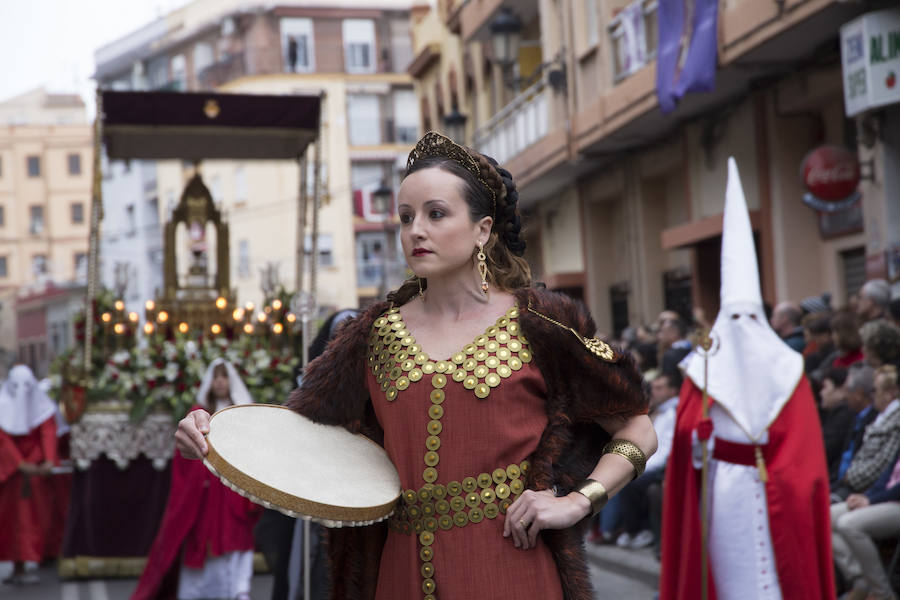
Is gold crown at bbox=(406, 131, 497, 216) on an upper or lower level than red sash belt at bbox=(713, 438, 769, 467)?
upper

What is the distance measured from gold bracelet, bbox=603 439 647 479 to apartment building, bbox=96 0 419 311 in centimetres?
4861

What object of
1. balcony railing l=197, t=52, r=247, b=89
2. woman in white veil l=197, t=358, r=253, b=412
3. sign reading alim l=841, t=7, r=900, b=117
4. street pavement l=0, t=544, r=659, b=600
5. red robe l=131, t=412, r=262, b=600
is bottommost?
street pavement l=0, t=544, r=659, b=600

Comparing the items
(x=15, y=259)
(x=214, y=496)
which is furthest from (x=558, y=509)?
(x=15, y=259)

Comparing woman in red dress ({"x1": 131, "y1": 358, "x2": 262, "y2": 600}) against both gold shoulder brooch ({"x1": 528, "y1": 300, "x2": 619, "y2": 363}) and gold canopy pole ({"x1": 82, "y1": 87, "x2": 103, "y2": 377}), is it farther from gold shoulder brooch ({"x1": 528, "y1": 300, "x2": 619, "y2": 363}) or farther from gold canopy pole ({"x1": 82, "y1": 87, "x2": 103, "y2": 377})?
gold shoulder brooch ({"x1": 528, "y1": 300, "x2": 619, "y2": 363})

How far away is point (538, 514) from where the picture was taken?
10.8ft

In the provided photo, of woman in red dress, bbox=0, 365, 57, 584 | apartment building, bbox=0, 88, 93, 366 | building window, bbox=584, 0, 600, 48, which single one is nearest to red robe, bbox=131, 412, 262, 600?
woman in red dress, bbox=0, 365, 57, 584

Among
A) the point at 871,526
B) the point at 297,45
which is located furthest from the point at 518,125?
the point at 297,45

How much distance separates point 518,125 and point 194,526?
48.9 feet

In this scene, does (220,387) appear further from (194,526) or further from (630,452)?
(630,452)

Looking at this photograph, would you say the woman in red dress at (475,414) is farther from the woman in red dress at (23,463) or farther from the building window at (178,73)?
the building window at (178,73)

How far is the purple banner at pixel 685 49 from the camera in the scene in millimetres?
14000

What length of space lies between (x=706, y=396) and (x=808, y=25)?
6765 mm

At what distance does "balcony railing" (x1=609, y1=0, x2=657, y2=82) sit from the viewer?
54.5ft

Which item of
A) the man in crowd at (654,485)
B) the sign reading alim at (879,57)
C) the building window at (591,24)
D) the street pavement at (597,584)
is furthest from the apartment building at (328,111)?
the sign reading alim at (879,57)
